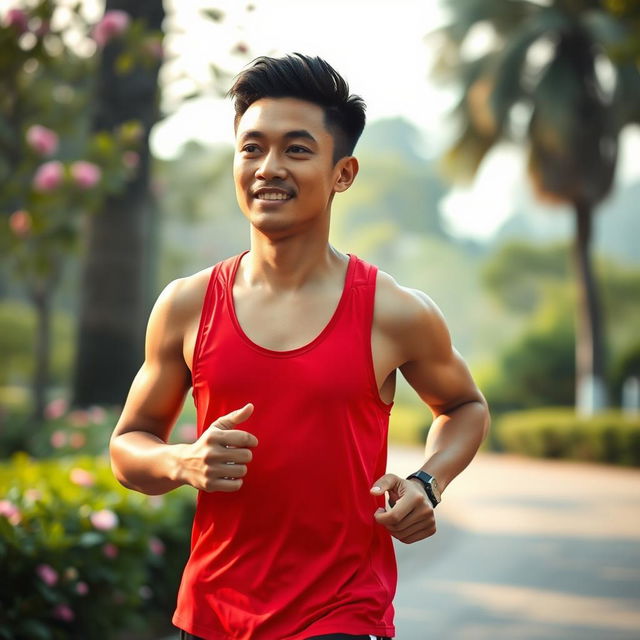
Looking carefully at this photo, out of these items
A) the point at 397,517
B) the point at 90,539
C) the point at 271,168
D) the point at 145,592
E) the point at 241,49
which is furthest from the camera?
the point at 241,49

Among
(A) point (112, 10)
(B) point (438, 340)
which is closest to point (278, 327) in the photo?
(B) point (438, 340)

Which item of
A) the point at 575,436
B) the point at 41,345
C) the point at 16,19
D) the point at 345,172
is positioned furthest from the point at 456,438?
the point at 575,436

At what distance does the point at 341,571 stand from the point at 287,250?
753 millimetres

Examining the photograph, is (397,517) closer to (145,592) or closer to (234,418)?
(234,418)

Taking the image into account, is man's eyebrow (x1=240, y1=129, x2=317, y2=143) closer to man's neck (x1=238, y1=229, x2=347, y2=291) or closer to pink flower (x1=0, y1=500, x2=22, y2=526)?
man's neck (x1=238, y1=229, x2=347, y2=291)

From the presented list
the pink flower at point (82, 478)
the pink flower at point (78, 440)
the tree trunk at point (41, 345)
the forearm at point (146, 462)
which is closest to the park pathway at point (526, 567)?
the pink flower at point (82, 478)

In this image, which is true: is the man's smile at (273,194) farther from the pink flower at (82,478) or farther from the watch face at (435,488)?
the pink flower at (82,478)

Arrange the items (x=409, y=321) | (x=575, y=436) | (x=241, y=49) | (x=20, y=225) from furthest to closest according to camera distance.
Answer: (x=575, y=436) < (x=20, y=225) < (x=241, y=49) < (x=409, y=321)

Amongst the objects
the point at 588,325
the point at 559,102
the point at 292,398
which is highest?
the point at 559,102

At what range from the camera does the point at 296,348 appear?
2.50m

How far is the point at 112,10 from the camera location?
9555mm

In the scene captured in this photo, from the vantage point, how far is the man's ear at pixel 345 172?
2.67 metres

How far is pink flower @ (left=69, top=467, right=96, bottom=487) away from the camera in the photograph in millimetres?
5889

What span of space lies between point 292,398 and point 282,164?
532 millimetres
